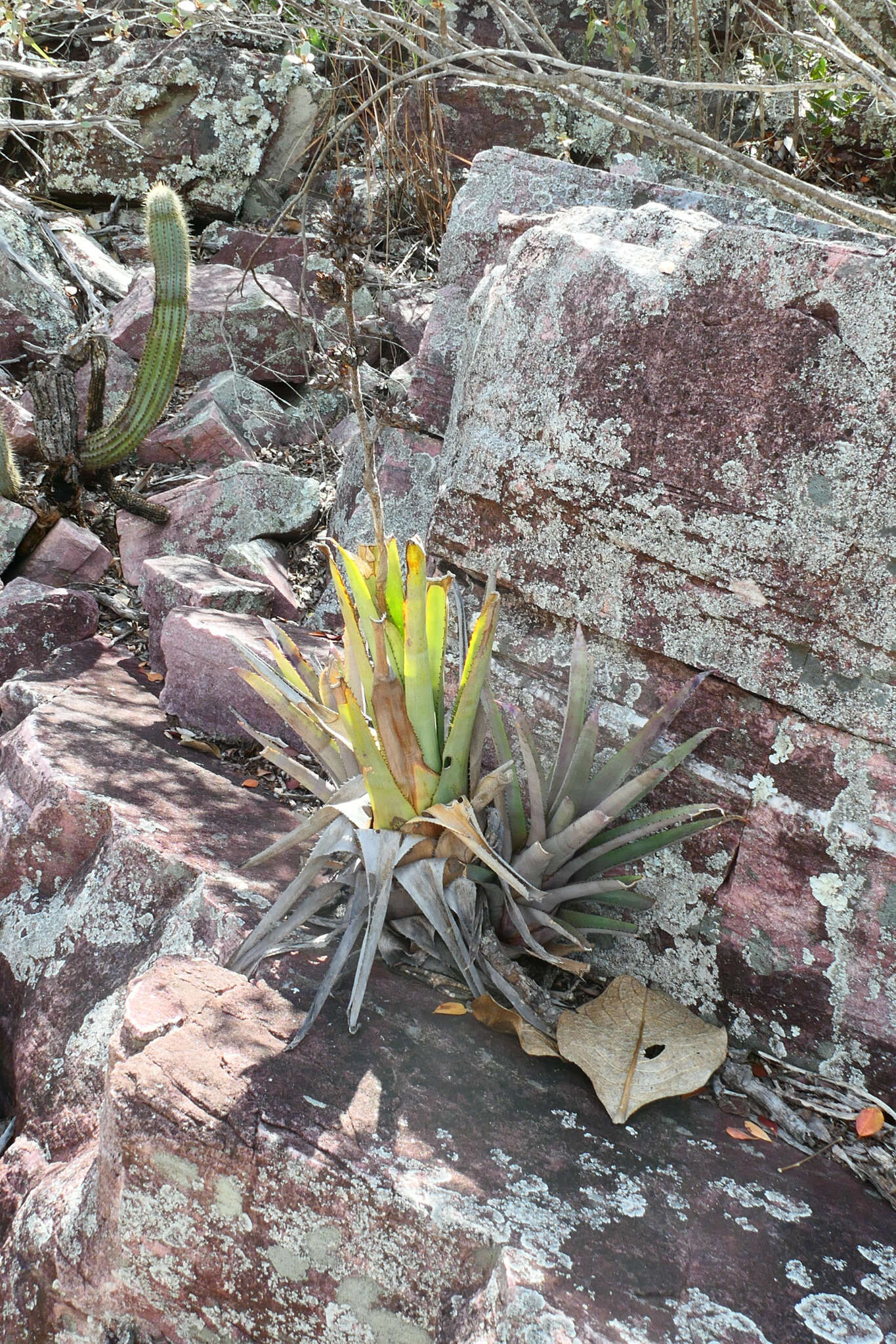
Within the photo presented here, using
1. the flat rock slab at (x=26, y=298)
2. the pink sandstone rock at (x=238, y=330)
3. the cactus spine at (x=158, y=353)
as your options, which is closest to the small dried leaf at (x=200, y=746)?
the cactus spine at (x=158, y=353)

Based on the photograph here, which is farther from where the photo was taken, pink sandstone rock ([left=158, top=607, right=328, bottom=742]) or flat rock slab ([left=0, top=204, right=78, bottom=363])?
flat rock slab ([left=0, top=204, right=78, bottom=363])

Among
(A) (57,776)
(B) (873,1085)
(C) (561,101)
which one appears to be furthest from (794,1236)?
(C) (561,101)

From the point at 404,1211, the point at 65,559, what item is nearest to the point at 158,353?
the point at 65,559

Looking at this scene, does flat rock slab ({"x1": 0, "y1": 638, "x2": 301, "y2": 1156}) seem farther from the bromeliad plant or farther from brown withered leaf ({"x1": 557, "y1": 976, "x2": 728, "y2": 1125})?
brown withered leaf ({"x1": 557, "y1": 976, "x2": 728, "y2": 1125})

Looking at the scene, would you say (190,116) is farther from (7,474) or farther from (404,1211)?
(404,1211)

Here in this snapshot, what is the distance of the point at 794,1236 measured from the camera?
166 centimetres

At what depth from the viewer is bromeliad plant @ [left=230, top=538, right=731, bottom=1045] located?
2.04 m

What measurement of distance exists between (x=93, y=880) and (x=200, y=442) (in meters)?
2.78

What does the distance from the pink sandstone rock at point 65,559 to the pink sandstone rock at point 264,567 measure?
545 mm

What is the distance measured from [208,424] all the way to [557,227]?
2.76 metres

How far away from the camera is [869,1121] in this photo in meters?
1.96

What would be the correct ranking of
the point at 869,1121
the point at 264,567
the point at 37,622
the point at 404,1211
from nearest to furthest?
the point at 404,1211 → the point at 869,1121 → the point at 37,622 → the point at 264,567

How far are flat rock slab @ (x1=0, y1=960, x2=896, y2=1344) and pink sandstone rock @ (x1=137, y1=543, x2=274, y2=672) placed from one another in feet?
6.33

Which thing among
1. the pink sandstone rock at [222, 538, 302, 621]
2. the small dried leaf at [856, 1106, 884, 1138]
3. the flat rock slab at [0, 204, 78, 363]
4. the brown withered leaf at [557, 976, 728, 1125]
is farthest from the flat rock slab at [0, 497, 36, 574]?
the small dried leaf at [856, 1106, 884, 1138]
